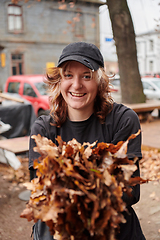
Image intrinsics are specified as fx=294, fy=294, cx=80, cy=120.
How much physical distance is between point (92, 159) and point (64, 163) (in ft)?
0.55

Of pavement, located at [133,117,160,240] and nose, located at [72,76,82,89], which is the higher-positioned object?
nose, located at [72,76,82,89]

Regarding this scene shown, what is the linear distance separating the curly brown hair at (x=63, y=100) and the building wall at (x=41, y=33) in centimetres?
2189

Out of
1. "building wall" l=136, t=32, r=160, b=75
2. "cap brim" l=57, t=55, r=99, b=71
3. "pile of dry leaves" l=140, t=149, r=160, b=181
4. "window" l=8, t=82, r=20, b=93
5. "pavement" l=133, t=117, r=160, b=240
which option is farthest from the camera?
"building wall" l=136, t=32, r=160, b=75

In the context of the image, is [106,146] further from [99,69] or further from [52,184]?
[99,69]

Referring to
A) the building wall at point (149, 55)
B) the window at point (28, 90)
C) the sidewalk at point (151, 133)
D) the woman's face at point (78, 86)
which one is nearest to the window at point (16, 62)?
the window at point (28, 90)

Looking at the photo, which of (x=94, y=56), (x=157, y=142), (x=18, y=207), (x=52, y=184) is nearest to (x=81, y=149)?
(x=52, y=184)

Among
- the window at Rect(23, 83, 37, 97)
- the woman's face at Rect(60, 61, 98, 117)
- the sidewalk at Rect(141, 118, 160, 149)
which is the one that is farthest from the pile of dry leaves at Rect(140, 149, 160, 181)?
the window at Rect(23, 83, 37, 97)

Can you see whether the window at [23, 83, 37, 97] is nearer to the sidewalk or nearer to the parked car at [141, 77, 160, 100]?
the sidewalk

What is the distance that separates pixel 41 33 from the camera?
81.4 ft

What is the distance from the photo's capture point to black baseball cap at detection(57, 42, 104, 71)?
6.00 feet

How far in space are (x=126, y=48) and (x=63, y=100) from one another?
23.9 ft

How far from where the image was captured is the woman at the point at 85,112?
1.87 meters

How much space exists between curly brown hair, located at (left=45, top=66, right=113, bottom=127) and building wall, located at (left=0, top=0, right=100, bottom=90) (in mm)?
21891

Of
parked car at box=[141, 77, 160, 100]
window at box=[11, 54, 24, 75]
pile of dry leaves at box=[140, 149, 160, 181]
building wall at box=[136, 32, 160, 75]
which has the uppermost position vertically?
building wall at box=[136, 32, 160, 75]
